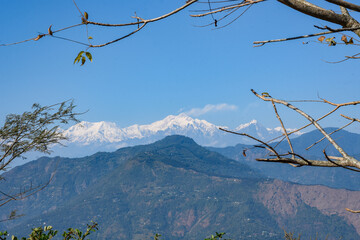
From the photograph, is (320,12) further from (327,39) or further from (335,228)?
(335,228)

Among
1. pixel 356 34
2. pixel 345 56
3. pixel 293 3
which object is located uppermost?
pixel 293 3

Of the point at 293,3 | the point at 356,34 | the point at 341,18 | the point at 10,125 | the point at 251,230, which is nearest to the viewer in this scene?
the point at 293,3

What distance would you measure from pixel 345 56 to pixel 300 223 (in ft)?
690

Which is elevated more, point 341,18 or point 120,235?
point 341,18

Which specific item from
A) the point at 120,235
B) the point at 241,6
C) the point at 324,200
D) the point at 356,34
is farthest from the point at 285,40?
the point at 324,200

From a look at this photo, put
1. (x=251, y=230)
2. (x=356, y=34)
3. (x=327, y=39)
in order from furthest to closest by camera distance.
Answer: (x=251, y=230) < (x=327, y=39) < (x=356, y=34)

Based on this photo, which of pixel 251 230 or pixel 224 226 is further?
pixel 224 226

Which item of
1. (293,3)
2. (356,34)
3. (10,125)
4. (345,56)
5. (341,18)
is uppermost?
(293,3)

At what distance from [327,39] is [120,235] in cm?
20315

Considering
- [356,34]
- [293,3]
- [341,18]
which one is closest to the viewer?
[293,3]

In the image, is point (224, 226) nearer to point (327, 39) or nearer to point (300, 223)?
point (300, 223)

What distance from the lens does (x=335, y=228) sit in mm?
177875

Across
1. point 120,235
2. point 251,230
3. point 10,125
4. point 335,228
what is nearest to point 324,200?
point 335,228

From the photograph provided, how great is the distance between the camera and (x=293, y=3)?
1770mm
